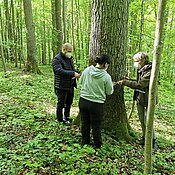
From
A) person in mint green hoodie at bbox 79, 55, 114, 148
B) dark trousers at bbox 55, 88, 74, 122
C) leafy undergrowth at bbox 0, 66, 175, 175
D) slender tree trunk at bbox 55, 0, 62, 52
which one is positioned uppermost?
slender tree trunk at bbox 55, 0, 62, 52

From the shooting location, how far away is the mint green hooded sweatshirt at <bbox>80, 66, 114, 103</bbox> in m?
3.86

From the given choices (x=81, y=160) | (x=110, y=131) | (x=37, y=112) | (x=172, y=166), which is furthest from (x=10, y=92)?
(x=172, y=166)

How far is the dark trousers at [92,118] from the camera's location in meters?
3.93

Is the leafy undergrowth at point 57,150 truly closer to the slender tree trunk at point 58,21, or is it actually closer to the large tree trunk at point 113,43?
the large tree trunk at point 113,43

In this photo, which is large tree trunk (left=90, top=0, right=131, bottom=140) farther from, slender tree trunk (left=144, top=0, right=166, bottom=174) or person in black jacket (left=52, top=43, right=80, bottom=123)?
slender tree trunk (left=144, top=0, right=166, bottom=174)

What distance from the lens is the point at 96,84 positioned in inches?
153

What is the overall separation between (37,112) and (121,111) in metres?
2.38

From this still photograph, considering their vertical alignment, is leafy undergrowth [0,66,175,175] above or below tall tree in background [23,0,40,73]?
below

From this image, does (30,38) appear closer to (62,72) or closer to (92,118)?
(62,72)

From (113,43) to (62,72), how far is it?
1337mm

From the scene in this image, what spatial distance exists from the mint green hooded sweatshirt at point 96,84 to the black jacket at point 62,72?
3.54ft

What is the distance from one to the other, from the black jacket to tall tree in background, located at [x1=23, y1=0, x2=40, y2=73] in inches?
296

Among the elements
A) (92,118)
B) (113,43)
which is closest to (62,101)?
(92,118)

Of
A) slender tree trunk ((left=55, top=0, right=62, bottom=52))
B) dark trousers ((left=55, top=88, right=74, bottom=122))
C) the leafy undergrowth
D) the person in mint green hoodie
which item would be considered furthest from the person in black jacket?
slender tree trunk ((left=55, top=0, right=62, bottom=52))
